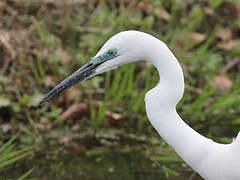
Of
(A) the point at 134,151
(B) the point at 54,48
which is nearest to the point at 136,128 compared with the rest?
(A) the point at 134,151

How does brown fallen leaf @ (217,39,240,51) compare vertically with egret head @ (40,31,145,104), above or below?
below

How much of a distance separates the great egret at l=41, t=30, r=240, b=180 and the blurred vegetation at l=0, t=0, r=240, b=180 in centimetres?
88

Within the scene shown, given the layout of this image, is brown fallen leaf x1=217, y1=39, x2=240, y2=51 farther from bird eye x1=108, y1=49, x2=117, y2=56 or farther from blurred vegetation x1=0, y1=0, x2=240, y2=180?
bird eye x1=108, y1=49, x2=117, y2=56

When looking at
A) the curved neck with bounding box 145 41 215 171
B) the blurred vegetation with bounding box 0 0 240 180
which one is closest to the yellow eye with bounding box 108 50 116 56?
the curved neck with bounding box 145 41 215 171

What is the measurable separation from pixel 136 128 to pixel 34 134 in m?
0.87

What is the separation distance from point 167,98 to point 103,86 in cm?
212

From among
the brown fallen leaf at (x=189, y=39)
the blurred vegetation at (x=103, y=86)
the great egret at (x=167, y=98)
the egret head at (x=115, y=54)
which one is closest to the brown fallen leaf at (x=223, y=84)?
the blurred vegetation at (x=103, y=86)

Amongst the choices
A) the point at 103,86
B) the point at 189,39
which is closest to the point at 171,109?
the point at 103,86

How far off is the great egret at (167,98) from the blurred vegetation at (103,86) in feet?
2.89

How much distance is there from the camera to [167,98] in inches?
96.5

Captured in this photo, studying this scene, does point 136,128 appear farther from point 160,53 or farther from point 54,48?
point 160,53

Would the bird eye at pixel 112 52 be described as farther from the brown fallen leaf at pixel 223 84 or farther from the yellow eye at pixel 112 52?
the brown fallen leaf at pixel 223 84

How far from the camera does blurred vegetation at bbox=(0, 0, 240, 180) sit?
12.3ft

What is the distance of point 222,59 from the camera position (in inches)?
199
